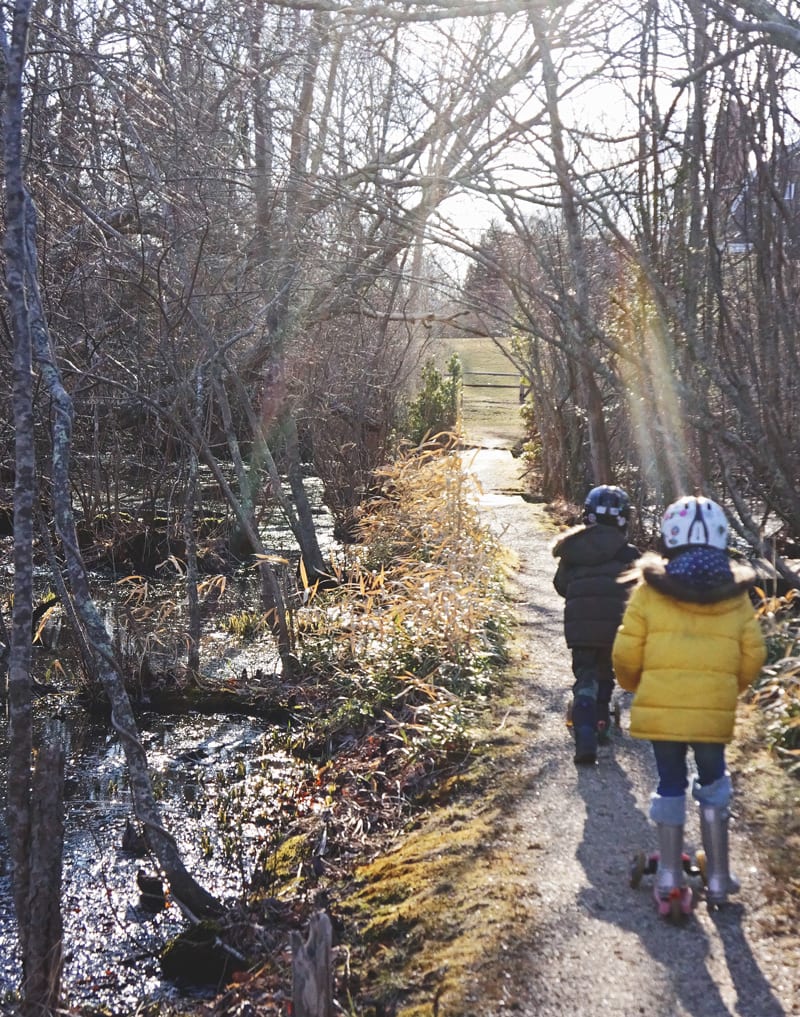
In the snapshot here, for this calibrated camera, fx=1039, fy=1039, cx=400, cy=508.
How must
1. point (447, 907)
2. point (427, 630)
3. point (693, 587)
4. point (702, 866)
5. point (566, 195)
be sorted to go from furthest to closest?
point (427, 630), point (566, 195), point (447, 907), point (702, 866), point (693, 587)

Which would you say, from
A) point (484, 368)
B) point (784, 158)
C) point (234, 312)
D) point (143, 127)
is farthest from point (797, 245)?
point (484, 368)

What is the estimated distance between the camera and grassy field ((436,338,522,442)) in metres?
38.5

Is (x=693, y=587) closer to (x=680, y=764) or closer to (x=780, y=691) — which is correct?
(x=680, y=764)

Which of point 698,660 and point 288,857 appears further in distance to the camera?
point 288,857

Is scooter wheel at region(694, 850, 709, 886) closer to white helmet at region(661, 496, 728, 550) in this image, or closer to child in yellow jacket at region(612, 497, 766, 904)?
child in yellow jacket at region(612, 497, 766, 904)

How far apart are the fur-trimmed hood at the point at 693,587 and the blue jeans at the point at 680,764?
54 cm

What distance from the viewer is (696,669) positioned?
149 inches

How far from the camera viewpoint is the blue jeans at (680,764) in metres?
3.79

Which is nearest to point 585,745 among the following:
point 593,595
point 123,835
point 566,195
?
point 593,595

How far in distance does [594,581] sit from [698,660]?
Answer: 176cm

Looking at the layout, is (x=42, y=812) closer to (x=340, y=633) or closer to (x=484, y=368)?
(x=340, y=633)

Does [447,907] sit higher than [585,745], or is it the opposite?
[585,745]

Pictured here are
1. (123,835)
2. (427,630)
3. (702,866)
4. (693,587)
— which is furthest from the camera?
Answer: (427,630)

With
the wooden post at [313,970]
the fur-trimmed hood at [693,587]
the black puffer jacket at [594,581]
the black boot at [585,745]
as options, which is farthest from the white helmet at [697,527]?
the black boot at [585,745]
